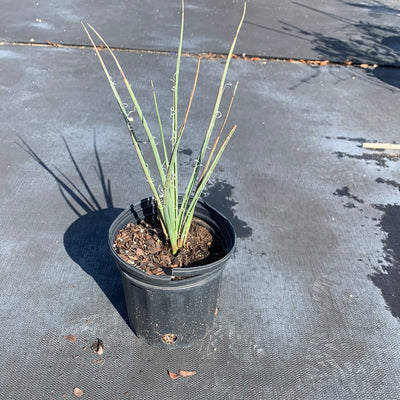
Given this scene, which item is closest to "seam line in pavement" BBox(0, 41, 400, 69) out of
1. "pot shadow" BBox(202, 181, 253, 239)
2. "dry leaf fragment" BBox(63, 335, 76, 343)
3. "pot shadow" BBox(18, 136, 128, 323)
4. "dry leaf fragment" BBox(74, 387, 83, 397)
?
"pot shadow" BBox(18, 136, 128, 323)

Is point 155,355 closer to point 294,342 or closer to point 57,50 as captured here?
point 294,342

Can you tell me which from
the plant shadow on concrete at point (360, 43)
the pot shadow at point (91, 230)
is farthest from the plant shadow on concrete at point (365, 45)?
the pot shadow at point (91, 230)

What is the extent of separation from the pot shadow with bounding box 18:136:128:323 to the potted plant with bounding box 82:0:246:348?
301mm

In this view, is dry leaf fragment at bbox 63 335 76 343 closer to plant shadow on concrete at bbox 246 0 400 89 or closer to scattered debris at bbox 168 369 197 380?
scattered debris at bbox 168 369 197 380

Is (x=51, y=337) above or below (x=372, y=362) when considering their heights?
below

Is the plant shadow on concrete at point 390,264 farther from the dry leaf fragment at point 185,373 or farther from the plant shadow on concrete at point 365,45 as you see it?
the plant shadow on concrete at point 365,45

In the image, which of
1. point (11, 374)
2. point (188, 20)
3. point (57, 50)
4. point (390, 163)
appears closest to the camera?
point (11, 374)

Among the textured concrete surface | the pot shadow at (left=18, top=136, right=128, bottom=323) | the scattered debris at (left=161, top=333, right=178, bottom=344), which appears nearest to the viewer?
the scattered debris at (left=161, top=333, right=178, bottom=344)

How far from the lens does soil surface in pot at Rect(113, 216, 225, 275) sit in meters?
1.67

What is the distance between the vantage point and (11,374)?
5.58 ft

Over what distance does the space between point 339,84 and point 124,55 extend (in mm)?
2143

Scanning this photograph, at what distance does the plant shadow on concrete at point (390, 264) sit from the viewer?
2126 millimetres

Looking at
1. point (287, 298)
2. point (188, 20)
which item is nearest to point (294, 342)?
point (287, 298)

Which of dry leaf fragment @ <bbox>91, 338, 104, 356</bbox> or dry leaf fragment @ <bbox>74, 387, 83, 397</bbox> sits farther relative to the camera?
dry leaf fragment @ <bbox>91, 338, 104, 356</bbox>
